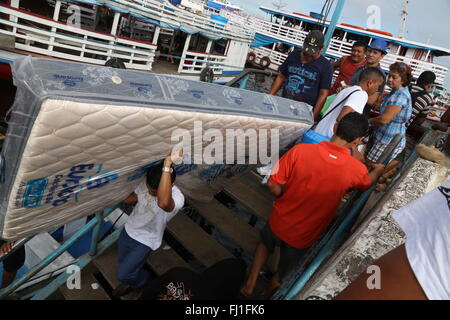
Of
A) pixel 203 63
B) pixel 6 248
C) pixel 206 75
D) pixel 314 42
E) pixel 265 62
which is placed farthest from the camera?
pixel 265 62

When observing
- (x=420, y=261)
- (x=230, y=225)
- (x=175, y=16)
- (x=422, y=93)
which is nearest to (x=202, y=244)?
(x=230, y=225)

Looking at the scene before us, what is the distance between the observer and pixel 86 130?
4.46ft

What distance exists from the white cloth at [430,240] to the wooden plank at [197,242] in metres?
1.92

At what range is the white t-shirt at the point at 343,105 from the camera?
99.9 inches

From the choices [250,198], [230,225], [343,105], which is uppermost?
[343,105]

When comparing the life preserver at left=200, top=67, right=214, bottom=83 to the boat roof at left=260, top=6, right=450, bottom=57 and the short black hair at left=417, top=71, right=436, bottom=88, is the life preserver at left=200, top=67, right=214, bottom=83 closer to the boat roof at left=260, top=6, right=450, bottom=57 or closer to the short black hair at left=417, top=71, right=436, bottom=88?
the short black hair at left=417, top=71, right=436, bottom=88

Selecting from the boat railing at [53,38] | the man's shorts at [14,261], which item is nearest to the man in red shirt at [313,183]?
the man's shorts at [14,261]

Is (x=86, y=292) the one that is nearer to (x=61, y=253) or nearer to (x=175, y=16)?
(x=61, y=253)

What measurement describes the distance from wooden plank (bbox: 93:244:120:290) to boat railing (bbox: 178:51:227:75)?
882 cm

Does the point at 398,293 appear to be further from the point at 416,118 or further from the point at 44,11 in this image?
the point at 44,11

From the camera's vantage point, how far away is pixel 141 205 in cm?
210

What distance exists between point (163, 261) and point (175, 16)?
978 cm

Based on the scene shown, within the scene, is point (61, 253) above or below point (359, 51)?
below

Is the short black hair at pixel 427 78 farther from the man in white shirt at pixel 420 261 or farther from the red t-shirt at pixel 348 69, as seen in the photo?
the man in white shirt at pixel 420 261
